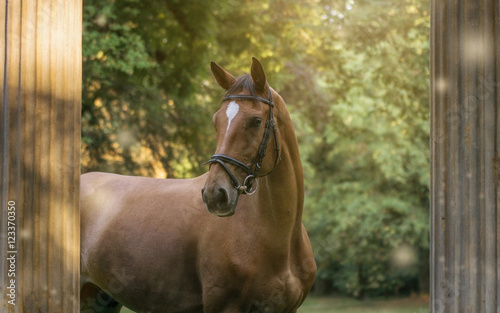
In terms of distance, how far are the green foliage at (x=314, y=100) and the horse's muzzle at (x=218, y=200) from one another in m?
6.58

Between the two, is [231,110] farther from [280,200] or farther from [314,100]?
[314,100]

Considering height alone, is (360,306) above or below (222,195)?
below

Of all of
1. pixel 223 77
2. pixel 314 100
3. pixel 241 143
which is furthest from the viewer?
pixel 314 100

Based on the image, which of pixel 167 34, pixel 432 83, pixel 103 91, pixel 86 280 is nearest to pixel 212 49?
pixel 167 34

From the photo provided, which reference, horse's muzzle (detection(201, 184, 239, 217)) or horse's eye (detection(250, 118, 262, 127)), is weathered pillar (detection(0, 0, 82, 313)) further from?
horse's eye (detection(250, 118, 262, 127))

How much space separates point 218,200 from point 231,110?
1.95 feet

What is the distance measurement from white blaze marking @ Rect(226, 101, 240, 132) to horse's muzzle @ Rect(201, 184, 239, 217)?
1.30 feet

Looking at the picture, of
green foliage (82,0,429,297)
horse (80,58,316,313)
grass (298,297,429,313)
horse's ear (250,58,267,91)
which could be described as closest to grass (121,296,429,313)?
grass (298,297,429,313)

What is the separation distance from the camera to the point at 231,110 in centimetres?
358

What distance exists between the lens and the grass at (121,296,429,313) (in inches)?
549

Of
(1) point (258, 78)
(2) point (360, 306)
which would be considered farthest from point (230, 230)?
(2) point (360, 306)

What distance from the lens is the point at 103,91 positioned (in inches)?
428

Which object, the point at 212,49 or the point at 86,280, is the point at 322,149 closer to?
the point at 212,49

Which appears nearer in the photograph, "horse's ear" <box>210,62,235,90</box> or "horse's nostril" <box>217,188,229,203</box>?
"horse's nostril" <box>217,188,229,203</box>
